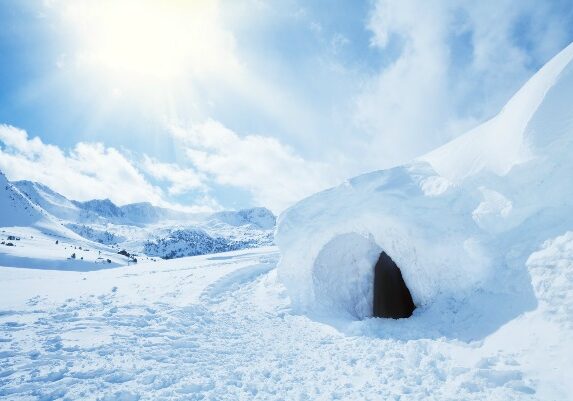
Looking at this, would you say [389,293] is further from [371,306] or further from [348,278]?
[348,278]

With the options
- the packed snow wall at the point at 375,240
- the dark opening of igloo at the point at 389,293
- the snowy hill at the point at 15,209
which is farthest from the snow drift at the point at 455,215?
the snowy hill at the point at 15,209

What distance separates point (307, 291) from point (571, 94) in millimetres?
10029

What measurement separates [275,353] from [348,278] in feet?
23.0

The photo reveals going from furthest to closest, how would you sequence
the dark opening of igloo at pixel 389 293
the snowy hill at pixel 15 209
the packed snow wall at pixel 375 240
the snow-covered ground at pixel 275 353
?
the snowy hill at pixel 15 209, the dark opening of igloo at pixel 389 293, the packed snow wall at pixel 375 240, the snow-covered ground at pixel 275 353

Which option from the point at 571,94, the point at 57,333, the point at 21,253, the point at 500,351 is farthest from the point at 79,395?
the point at 21,253

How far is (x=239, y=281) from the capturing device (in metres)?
17.2

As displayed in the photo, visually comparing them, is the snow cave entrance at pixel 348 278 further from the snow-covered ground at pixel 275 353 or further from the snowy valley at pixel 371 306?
the snow-covered ground at pixel 275 353

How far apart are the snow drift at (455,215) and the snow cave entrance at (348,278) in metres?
0.05

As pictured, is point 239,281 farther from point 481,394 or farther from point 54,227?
point 54,227

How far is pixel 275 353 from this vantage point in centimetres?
920

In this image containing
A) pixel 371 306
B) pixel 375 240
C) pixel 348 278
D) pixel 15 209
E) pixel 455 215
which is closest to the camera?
pixel 455 215

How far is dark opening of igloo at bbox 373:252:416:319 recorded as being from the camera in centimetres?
1788

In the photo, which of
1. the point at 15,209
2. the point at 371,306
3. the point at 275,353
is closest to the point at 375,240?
the point at 371,306

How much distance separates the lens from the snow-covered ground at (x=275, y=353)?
6539 mm
